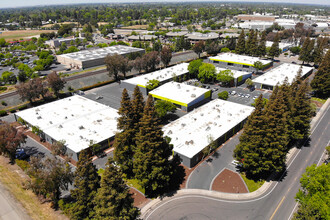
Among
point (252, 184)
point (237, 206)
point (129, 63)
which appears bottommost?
point (237, 206)

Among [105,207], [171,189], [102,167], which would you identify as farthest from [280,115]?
[102,167]

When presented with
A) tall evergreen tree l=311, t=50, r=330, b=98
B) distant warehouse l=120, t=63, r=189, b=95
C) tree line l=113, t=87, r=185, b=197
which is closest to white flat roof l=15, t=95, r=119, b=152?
tree line l=113, t=87, r=185, b=197

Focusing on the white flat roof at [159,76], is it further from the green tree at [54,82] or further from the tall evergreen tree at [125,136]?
the tall evergreen tree at [125,136]

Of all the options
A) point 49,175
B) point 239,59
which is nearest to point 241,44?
point 239,59

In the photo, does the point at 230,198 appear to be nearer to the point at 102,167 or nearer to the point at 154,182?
the point at 154,182

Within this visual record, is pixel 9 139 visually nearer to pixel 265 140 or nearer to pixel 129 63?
pixel 265 140
